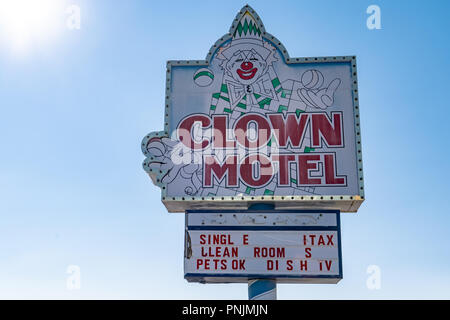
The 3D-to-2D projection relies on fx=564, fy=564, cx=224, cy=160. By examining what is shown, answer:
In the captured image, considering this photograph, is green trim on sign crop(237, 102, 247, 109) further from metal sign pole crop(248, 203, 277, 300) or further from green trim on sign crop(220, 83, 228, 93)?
metal sign pole crop(248, 203, 277, 300)

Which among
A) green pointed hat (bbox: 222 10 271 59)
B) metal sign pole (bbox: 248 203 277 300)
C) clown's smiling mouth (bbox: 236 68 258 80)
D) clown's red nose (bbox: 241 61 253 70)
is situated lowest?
metal sign pole (bbox: 248 203 277 300)

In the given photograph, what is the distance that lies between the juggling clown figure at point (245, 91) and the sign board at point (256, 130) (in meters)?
0.02

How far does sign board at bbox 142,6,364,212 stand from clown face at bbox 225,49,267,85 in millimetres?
19

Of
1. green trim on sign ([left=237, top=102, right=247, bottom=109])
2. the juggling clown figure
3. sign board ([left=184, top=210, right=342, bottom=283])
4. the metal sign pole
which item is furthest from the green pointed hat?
the metal sign pole

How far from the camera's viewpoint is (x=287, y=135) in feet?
32.8

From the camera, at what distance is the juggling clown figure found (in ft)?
Answer: 32.2

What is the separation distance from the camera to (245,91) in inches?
408

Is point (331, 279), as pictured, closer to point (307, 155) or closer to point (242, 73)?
point (307, 155)

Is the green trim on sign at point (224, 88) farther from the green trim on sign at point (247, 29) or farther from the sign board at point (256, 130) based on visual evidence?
the green trim on sign at point (247, 29)

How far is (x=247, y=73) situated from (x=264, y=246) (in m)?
3.27

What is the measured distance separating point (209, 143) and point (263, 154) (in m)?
0.99
